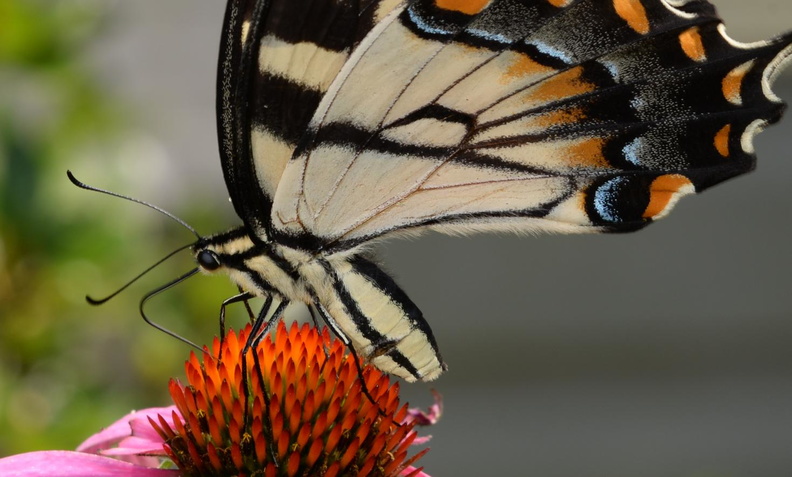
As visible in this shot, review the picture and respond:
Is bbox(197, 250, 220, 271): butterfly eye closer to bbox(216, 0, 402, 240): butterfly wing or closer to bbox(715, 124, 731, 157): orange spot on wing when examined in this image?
bbox(216, 0, 402, 240): butterfly wing

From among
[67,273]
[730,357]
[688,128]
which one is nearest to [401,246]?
[730,357]

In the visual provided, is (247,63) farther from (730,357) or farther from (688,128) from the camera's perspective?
(730,357)


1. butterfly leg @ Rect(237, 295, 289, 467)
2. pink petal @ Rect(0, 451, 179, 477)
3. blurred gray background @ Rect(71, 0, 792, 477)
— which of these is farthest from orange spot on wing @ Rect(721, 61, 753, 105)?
blurred gray background @ Rect(71, 0, 792, 477)

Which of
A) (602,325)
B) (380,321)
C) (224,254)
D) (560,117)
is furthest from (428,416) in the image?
(602,325)

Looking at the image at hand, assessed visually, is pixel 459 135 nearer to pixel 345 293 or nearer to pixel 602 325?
pixel 345 293

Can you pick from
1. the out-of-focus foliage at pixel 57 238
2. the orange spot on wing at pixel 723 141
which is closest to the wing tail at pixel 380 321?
the orange spot on wing at pixel 723 141

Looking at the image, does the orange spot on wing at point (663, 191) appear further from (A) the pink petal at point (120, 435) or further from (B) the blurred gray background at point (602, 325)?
(B) the blurred gray background at point (602, 325)

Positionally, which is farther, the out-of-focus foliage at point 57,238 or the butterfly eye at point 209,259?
the out-of-focus foliage at point 57,238
